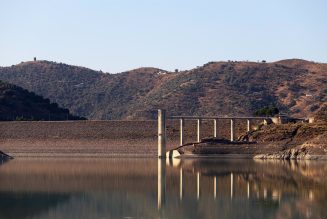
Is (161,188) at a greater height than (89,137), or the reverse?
(89,137)

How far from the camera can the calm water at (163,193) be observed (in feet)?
114

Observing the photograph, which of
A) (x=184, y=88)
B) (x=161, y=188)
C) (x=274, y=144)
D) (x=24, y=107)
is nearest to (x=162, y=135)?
(x=274, y=144)

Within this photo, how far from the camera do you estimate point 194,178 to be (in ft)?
169

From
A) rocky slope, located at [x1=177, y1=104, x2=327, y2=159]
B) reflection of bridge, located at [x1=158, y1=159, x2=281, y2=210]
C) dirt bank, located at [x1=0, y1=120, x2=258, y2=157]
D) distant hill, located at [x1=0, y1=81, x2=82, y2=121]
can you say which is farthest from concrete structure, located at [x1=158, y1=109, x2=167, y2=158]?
reflection of bridge, located at [x1=158, y1=159, x2=281, y2=210]

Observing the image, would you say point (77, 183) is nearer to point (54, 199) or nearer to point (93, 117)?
point (54, 199)

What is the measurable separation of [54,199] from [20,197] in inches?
60.9

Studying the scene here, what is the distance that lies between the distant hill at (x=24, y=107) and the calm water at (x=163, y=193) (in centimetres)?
4810

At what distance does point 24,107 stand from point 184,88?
37.6 m

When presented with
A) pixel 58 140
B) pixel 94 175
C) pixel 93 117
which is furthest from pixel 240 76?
pixel 94 175

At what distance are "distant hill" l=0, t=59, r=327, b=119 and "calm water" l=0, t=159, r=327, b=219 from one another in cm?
7167

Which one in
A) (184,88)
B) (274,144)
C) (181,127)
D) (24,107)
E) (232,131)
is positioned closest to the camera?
(274,144)

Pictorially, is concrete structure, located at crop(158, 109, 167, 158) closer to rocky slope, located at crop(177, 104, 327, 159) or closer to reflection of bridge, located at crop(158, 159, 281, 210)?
rocky slope, located at crop(177, 104, 327, 159)

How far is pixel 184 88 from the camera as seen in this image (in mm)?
141875

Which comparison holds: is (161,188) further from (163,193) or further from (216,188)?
(216,188)
